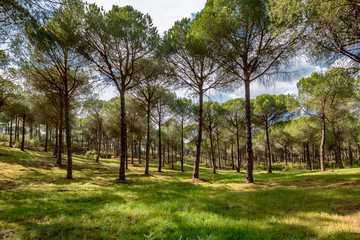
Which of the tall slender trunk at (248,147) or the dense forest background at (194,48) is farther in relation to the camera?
the tall slender trunk at (248,147)

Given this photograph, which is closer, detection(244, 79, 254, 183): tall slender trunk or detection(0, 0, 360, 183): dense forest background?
detection(0, 0, 360, 183): dense forest background

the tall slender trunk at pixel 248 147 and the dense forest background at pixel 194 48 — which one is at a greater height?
the dense forest background at pixel 194 48

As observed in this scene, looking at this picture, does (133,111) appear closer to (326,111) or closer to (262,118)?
(262,118)

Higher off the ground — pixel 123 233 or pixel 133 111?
pixel 133 111

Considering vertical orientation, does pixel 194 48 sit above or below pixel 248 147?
above

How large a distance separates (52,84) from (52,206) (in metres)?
15.6

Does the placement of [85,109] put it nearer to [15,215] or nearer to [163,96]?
[163,96]

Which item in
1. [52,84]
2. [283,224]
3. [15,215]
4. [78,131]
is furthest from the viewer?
[78,131]

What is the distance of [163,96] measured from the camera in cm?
2295

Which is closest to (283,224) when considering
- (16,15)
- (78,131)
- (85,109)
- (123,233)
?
(123,233)

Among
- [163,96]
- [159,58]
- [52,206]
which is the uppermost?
[159,58]

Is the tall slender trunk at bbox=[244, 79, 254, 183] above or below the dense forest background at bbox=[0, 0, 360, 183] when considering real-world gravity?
below

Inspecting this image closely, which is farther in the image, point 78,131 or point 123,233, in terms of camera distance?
point 78,131

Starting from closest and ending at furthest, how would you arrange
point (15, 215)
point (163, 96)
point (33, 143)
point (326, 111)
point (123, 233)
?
point (123, 233), point (15, 215), point (326, 111), point (163, 96), point (33, 143)
